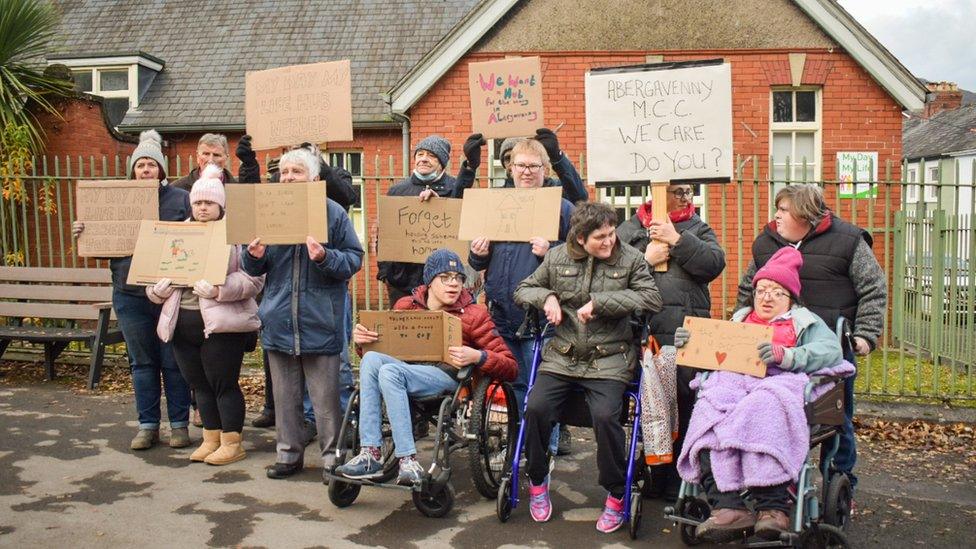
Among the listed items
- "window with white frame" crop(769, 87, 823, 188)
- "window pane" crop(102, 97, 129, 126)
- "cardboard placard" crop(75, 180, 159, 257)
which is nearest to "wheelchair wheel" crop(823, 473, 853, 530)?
"cardboard placard" crop(75, 180, 159, 257)

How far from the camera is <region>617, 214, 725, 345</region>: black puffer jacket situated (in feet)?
15.5

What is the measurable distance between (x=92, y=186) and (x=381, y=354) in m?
2.82

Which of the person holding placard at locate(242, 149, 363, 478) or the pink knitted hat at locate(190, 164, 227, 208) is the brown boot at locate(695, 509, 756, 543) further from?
the pink knitted hat at locate(190, 164, 227, 208)

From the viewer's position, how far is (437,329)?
4.87 meters

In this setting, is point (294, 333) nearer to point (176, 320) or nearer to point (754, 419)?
point (176, 320)

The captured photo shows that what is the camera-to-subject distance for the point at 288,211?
5.03 metres

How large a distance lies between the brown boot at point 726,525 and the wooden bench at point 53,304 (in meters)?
6.31

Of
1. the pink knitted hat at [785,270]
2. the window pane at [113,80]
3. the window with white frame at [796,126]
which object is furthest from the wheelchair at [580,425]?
the window pane at [113,80]

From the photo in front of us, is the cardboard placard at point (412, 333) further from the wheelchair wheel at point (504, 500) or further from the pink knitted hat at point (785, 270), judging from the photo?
the pink knitted hat at point (785, 270)

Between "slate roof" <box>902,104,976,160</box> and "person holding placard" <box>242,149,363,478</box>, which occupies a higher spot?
"slate roof" <box>902,104,976,160</box>

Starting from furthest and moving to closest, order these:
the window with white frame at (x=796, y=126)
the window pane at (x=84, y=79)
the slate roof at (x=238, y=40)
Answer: the window pane at (x=84, y=79), the slate roof at (x=238, y=40), the window with white frame at (x=796, y=126)

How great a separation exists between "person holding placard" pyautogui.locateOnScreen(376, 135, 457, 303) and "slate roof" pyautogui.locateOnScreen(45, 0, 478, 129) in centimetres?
989

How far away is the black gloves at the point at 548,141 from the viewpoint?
5297mm

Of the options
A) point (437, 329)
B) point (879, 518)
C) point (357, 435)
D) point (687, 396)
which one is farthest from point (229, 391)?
point (879, 518)
